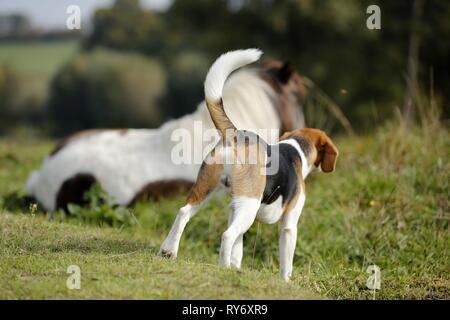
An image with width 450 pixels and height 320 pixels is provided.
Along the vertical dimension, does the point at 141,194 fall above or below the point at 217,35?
below

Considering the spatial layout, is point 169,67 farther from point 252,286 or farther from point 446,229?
point 252,286

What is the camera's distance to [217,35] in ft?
62.8

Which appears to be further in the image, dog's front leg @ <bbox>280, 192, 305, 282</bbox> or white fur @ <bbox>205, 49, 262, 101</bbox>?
dog's front leg @ <bbox>280, 192, 305, 282</bbox>

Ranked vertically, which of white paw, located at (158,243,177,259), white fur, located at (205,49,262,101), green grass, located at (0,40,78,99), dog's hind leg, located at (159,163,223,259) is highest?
green grass, located at (0,40,78,99)

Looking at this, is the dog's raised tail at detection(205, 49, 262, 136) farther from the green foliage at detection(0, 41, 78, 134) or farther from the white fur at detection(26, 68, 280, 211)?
the green foliage at detection(0, 41, 78, 134)

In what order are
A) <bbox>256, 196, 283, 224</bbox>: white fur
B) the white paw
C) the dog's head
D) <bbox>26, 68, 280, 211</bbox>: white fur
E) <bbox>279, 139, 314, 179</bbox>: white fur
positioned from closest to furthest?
the white paw → <bbox>256, 196, 283, 224</bbox>: white fur → <bbox>279, 139, 314, 179</bbox>: white fur → the dog's head → <bbox>26, 68, 280, 211</bbox>: white fur

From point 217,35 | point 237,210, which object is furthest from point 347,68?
point 237,210

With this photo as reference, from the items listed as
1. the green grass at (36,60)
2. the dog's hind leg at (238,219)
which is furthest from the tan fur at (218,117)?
the green grass at (36,60)

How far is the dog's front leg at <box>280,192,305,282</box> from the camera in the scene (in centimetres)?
428

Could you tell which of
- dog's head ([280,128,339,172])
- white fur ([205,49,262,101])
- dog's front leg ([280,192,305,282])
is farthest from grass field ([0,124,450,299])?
white fur ([205,49,262,101])

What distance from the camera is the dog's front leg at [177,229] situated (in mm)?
3920

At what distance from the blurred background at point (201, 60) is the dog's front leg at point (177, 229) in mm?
14438

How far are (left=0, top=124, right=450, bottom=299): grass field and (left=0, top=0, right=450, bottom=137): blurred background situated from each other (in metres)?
10.1
